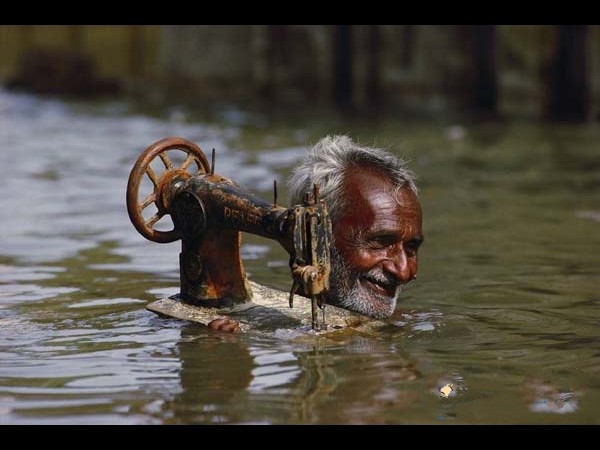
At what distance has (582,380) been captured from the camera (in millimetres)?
5738

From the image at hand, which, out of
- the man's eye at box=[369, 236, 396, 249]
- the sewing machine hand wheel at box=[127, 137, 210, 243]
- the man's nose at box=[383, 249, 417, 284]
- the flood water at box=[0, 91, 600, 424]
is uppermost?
the sewing machine hand wheel at box=[127, 137, 210, 243]

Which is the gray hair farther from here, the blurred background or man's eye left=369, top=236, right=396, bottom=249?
the blurred background

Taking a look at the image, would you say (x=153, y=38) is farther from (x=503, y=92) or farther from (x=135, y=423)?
(x=135, y=423)

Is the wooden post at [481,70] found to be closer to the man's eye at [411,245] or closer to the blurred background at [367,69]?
the blurred background at [367,69]

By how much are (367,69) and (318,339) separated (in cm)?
1503

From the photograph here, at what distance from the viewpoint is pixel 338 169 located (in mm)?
6980

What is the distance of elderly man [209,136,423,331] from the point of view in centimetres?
681

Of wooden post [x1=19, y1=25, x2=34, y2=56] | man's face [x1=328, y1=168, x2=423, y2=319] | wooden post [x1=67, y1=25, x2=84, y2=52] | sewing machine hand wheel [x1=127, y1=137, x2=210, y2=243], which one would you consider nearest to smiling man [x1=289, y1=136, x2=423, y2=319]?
man's face [x1=328, y1=168, x2=423, y2=319]

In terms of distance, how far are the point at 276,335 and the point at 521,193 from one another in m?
5.82

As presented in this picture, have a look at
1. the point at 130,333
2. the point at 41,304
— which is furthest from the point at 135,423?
the point at 41,304

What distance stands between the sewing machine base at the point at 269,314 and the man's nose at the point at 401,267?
245mm

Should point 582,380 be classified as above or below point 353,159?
below

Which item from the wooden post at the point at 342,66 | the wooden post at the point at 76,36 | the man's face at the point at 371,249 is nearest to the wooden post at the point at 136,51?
the wooden post at the point at 76,36

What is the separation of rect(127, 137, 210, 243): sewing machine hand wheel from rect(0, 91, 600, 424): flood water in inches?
17.4
